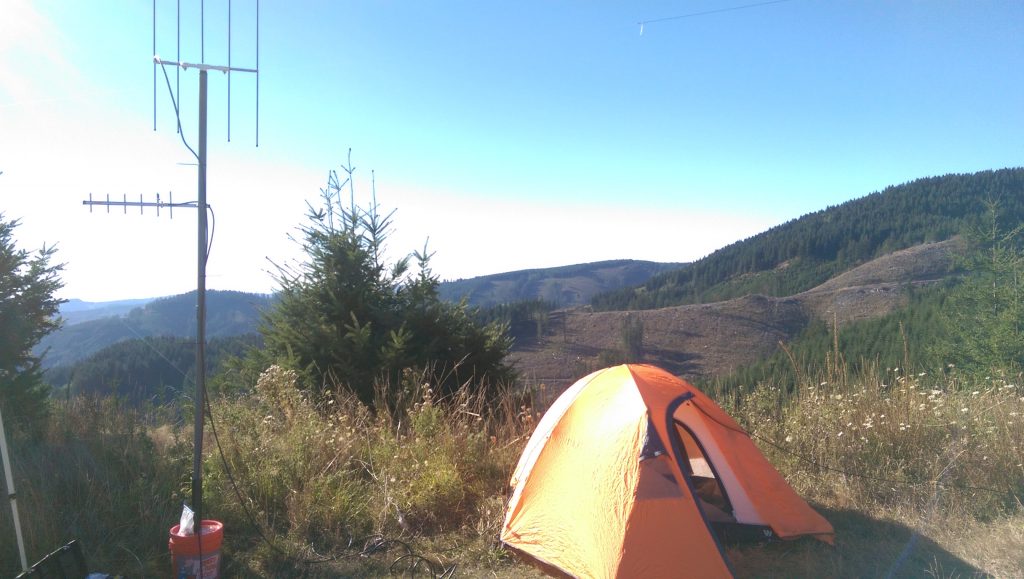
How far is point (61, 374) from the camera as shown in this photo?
32.8 feet

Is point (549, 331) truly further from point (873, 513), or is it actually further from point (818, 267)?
point (818, 267)

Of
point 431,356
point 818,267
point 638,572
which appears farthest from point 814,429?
point 818,267

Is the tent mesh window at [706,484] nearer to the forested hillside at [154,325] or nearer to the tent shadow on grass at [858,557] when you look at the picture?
the tent shadow on grass at [858,557]

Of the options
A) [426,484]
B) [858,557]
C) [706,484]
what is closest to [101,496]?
[426,484]

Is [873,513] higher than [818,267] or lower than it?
Answer: lower

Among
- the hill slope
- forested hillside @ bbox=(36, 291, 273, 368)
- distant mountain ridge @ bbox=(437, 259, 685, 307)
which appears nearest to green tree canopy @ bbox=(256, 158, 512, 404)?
A: forested hillside @ bbox=(36, 291, 273, 368)

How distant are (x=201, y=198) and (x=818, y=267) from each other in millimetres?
60932

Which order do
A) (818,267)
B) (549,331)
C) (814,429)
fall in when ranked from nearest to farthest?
1. (814,429)
2. (549,331)
3. (818,267)

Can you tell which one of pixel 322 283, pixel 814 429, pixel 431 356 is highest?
pixel 322 283

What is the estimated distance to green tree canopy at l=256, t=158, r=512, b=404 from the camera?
8.18m

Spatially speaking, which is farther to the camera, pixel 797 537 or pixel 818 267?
pixel 818 267

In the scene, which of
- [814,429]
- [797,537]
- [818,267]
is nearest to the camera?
[797,537]

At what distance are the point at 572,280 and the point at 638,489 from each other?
301 feet

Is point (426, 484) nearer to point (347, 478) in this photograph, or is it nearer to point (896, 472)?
point (347, 478)
